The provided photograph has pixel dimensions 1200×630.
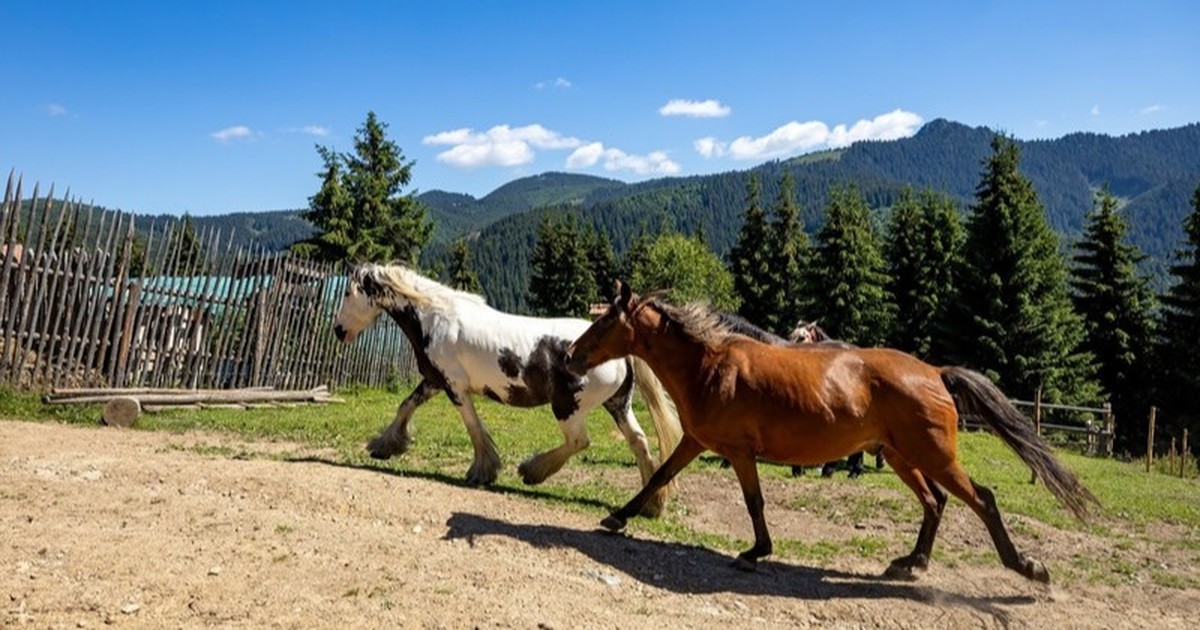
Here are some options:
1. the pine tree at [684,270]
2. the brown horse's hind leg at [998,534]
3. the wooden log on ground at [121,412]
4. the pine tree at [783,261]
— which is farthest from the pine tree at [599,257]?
the brown horse's hind leg at [998,534]

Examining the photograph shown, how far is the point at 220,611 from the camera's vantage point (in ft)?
14.5

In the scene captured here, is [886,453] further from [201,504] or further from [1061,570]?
Answer: [201,504]

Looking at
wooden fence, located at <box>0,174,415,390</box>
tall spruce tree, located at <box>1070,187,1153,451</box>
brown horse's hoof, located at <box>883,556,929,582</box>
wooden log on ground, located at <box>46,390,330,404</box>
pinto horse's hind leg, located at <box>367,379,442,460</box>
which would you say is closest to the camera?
brown horse's hoof, located at <box>883,556,929,582</box>

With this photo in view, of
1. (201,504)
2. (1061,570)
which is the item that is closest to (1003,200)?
(1061,570)

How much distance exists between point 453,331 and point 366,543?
349cm

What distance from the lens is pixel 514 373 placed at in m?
8.73

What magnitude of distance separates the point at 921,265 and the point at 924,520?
39.4 meters

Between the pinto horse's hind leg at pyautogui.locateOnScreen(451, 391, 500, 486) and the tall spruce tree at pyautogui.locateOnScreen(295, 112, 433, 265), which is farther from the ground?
the tall spruce tree at pyautogui.locateOnScreen(295, 112, 433, 265)

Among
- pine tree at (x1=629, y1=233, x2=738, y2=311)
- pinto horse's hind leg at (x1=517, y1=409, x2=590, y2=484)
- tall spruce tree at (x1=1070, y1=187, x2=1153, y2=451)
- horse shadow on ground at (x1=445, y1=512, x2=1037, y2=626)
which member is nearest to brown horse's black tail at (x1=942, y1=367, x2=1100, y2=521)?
horse shadow on ground at (x1=445, y1=512, x2=1037, y2=626)

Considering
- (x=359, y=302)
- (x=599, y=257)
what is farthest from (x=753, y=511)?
(x=599, y=257)

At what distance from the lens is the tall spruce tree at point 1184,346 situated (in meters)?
34.7

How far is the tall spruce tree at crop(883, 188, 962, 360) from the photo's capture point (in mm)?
42844

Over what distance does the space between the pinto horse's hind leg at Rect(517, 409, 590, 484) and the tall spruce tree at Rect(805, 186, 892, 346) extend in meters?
36.2

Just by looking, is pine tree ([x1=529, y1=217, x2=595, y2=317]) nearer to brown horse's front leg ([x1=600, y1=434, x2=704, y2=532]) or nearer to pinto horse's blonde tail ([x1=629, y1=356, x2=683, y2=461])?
pinto horse's blonde tail ([x1=629, y1=356, x2=683, y2=461])
